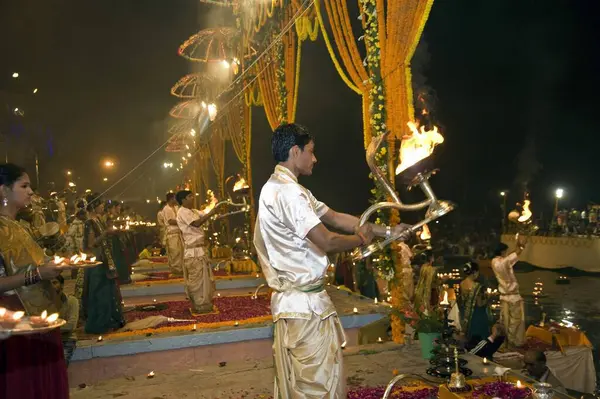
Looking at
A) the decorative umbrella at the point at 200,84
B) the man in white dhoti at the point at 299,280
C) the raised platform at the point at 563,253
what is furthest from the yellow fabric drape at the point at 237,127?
the raised platform at the point at 563,253

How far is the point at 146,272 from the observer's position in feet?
49.2

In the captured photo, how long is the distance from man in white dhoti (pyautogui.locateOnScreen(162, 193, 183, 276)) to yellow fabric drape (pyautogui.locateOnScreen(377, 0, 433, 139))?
25.8ft

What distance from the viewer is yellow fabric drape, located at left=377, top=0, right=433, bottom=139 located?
6.04 metres

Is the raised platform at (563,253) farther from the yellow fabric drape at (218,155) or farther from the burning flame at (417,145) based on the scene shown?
the burning flame at (417,145)

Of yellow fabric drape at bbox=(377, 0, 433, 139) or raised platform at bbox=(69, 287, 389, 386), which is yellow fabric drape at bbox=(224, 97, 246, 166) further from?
yellow fabric drape at bbox=(377, 0, 433, 139)

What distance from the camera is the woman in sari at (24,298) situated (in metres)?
3.08

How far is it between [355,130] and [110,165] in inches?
1164

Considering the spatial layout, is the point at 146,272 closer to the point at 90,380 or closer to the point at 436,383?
the point at 90,380

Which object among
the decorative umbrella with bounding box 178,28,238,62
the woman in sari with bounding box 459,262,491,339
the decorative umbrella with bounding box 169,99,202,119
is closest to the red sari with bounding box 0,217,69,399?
the woman in sari with bounding box 459,262,491,339

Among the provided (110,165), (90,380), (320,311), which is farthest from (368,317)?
(110,165)

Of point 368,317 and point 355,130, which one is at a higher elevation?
point 355,130

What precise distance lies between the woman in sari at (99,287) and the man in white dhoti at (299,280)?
4916 millimetres

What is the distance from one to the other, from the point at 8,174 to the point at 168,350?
3.64 m

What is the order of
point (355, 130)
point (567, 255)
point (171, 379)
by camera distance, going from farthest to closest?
1. point (567, 255)
2. point (355, 130)
3. point (171, 379)
